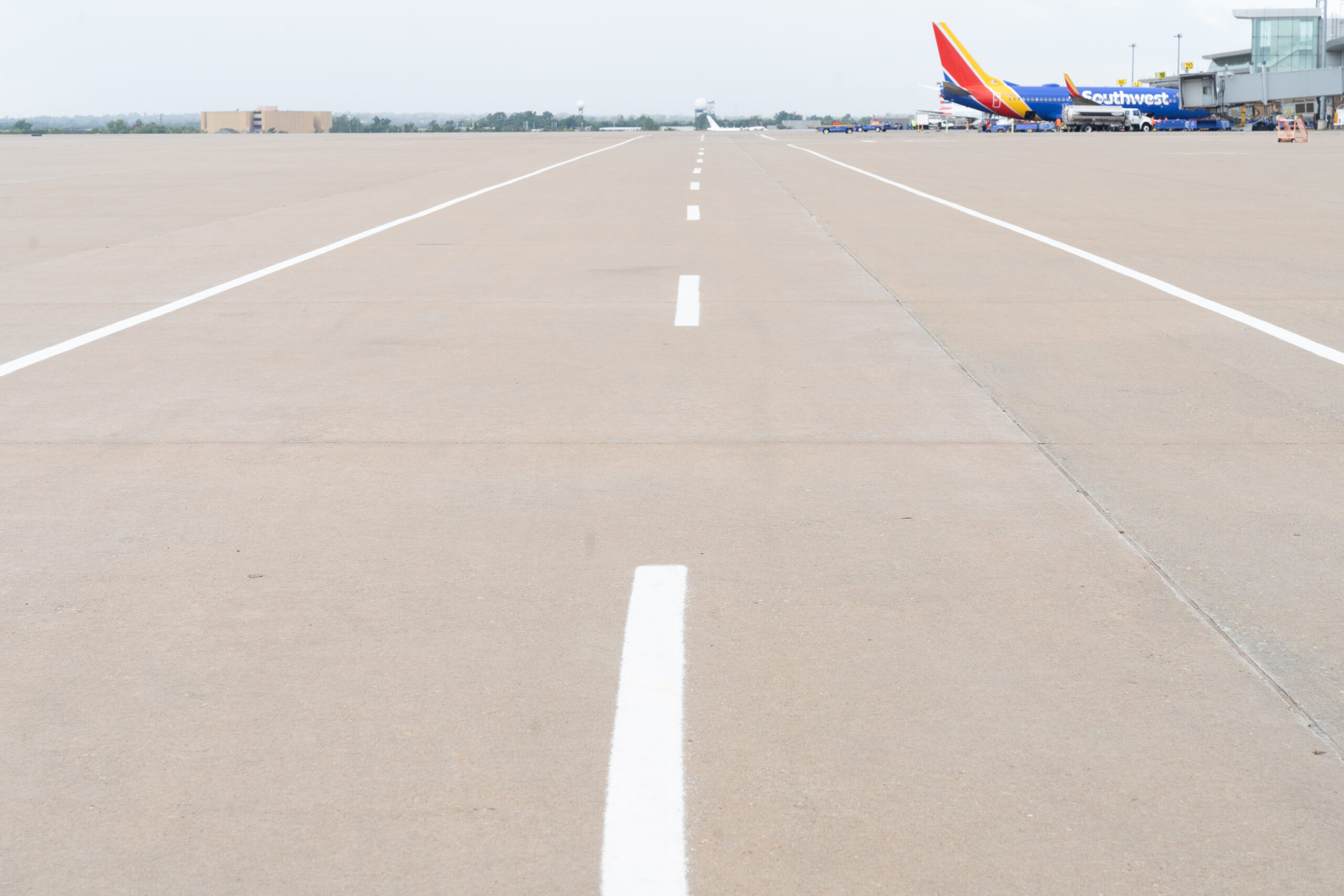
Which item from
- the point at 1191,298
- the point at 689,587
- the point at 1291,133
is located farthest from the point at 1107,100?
the point at 689,587

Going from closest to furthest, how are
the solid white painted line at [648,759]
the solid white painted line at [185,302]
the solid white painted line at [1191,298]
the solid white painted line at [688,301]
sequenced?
the solid white painted line at [648,759] → the solid white painted line at [185,302] → the solid white painted line at [1191,298] → the solid white painted line at [688,301]

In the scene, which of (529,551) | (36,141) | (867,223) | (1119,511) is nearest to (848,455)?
(1119,511)

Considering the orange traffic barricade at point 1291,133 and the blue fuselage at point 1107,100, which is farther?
the blue fuselage at point 1107,100

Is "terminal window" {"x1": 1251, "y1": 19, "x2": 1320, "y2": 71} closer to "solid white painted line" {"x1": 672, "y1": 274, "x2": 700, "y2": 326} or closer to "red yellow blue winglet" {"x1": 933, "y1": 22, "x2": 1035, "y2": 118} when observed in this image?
"red yellow blue winglet" {"x1": 933, "y1": 22, "x2": 1035, "y2": 118}

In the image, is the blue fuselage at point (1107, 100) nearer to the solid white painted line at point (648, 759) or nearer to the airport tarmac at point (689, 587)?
the airport tarmac at point (689, 587)

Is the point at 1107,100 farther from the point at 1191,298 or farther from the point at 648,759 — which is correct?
the point at 648,759

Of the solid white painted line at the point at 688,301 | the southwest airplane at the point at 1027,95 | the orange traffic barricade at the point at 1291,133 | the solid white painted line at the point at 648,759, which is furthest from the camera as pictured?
the southwest airplane at the point at 1027,95

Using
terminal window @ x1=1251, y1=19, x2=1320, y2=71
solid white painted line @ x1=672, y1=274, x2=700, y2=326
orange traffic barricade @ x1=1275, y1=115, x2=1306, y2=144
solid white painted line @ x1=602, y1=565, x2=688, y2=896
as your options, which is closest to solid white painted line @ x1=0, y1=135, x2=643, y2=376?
solid white painted line @ x1=672, y1=274, x2=700, y2=326

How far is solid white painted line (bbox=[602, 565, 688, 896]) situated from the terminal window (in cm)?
11780

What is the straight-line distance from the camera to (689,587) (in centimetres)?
470

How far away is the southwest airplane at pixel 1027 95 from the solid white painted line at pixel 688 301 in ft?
356

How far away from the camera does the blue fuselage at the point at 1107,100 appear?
11312 centimetres

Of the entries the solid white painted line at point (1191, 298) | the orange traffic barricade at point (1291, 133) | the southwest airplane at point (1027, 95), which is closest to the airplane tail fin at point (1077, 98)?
the southwest airplane at point (1027, 95)

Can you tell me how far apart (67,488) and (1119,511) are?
4540mm
